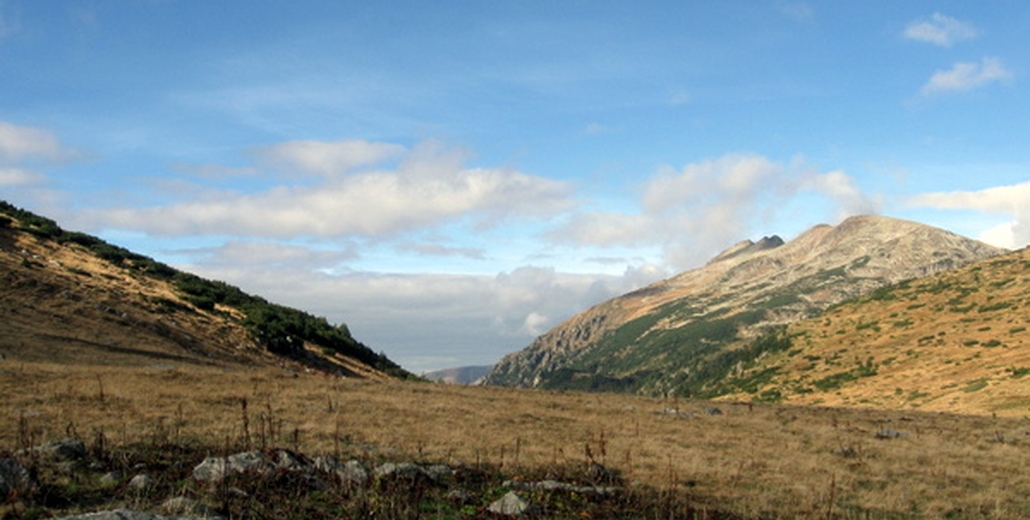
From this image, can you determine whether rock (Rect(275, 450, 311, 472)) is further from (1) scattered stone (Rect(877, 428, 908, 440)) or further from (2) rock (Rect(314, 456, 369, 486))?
(1) scattered stone (Rect(877, 428, 908, 440))

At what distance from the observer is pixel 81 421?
1762 cm

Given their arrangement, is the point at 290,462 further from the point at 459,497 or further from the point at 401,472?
the point at 459,497

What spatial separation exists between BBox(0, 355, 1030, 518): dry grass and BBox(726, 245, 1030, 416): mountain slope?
1684 centimetres

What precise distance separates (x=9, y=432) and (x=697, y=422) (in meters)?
24.6

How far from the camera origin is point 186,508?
9141mm

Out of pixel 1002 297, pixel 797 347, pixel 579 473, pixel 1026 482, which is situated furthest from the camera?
pixel 797 347

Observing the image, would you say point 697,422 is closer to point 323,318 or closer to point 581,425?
point 581,425

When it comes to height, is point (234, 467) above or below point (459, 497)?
above

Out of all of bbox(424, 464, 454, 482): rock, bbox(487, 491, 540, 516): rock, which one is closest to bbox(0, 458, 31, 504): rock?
bbox(424, 464, 454, 482): rock

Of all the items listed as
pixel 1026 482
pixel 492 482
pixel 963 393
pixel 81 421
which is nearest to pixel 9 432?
pixel 81 421

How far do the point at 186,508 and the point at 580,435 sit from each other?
1621 centimetres

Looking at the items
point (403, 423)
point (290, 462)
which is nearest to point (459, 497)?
point (290, 462)

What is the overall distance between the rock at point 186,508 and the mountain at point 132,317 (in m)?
26.6

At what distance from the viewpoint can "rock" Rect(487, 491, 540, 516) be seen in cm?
1098
